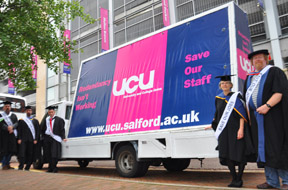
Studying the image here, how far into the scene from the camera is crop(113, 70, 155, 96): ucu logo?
6566 millimetres

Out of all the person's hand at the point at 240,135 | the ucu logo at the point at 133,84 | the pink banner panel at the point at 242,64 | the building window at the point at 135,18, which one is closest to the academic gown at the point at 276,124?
the person's hand at the point at 240,135

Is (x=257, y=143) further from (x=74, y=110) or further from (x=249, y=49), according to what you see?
(x=74, y=110)

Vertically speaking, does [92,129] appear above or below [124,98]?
below

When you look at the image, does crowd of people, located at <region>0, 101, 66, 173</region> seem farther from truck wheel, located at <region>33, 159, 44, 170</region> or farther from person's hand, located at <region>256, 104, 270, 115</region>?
person's hand, located at <region>256, 104, 270, 115</region>

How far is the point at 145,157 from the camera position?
20.0 ft

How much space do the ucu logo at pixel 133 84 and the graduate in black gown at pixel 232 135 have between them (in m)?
2.11

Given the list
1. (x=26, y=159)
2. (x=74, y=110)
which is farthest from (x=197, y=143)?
(x=26, y=159)

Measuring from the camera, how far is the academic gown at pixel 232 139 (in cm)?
449

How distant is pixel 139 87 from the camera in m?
6.75

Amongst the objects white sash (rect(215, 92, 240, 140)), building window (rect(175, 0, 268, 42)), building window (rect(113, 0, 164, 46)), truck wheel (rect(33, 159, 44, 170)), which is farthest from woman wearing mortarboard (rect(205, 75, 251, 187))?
building window (rect(113, 0, 164, 46))

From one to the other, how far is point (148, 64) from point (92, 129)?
8.07 feet

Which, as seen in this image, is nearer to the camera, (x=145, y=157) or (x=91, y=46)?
(x=145, y=157)

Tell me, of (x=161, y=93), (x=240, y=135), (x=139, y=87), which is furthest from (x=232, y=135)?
(x=139, y=87)

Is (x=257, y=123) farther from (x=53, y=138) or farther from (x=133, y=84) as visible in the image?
(x=53, y=138)
